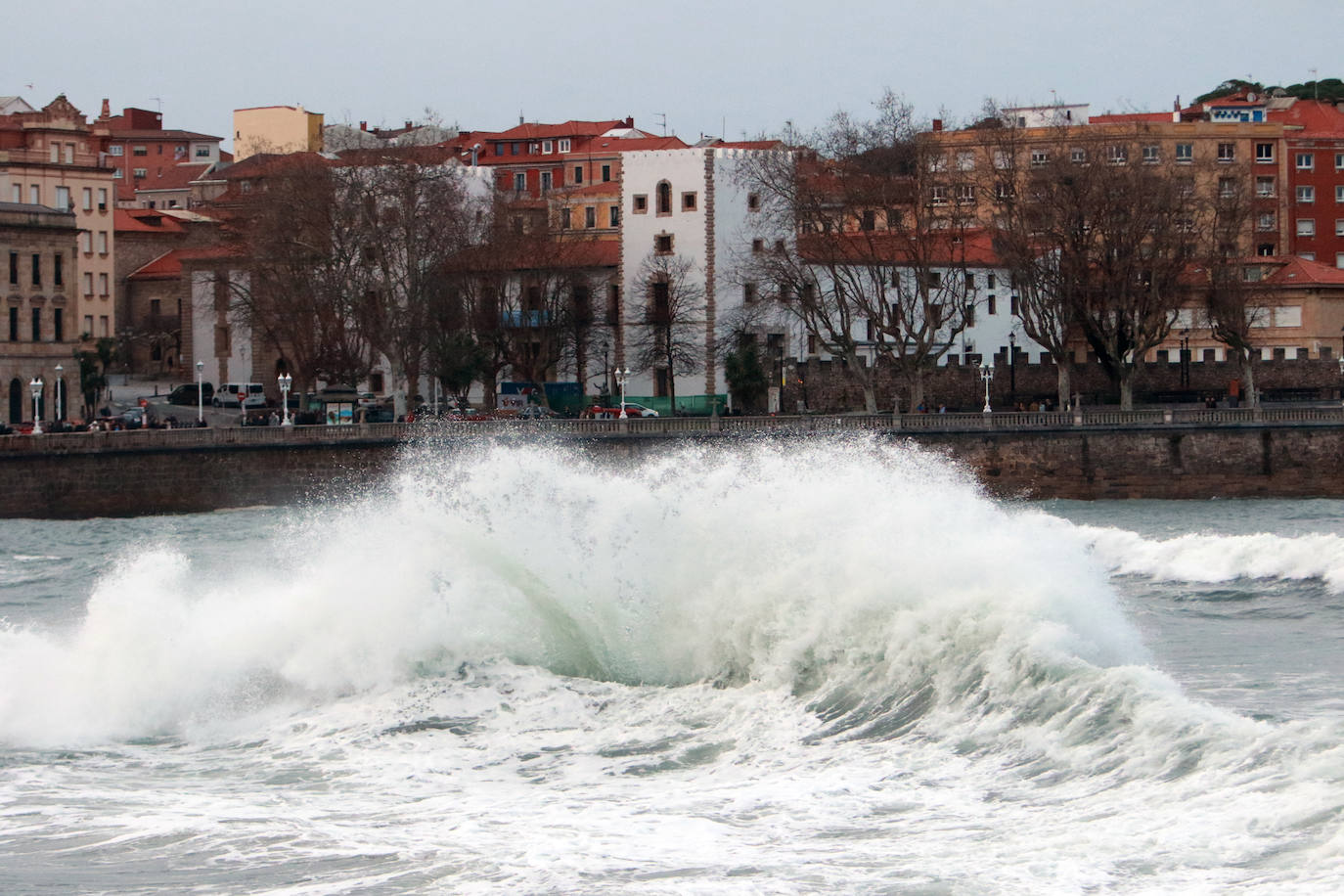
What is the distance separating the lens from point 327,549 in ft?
69.5

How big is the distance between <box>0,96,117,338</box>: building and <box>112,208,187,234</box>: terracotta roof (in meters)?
2.66

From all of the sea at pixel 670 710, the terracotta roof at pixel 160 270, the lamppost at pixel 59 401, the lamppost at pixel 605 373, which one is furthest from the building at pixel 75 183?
the sea at pixel 670 710

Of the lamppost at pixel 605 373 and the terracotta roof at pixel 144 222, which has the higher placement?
the terracotta roof at pixel 144 222

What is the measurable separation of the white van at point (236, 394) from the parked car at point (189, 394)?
0.91ft

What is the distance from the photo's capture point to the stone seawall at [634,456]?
2192 inches

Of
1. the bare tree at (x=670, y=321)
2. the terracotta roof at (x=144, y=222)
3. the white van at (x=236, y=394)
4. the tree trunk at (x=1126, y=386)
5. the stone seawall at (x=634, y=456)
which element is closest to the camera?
the stone seawall at (x=634, y=456)

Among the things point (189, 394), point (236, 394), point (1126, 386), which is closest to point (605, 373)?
point (236, 394)

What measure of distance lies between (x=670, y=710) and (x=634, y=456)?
3989cm

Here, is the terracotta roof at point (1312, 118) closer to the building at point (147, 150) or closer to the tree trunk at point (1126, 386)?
the tree trunk at point (1126, 386)

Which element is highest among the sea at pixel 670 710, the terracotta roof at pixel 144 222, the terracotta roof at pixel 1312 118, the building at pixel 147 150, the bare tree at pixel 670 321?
the building at pixel 147 150

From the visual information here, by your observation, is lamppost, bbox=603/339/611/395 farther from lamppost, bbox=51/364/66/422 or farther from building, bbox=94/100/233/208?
building, bbox=94/100/233/208

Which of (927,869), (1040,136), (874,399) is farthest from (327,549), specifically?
→ (1040,136)

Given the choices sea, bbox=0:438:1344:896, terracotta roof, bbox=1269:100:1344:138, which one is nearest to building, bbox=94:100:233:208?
terracotta roof, bbox=1269:100:1344:138

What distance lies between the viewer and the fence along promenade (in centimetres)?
5653
